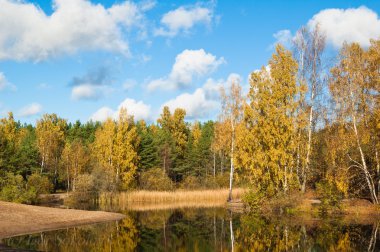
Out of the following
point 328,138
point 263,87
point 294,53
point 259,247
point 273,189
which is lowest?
point 259,247

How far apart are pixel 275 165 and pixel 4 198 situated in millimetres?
29938

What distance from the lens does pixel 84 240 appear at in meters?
23.3

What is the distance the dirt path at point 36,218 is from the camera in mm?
26483

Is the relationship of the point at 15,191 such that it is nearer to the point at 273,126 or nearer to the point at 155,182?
the point at 155,182

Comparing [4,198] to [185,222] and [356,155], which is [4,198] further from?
[356,155]

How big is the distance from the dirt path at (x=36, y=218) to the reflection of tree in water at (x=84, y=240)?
5.63 ft

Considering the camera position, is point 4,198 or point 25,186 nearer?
point 4,198

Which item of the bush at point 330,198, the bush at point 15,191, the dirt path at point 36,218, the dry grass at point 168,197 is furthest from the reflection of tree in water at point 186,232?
the bush at point 15,191

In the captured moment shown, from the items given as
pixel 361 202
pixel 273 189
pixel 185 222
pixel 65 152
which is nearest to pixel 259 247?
pixel 185 222

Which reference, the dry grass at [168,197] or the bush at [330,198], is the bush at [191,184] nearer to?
the dry grass at [168,197]

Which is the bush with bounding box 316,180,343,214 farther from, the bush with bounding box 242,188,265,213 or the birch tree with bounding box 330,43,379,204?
the bush with bounding box 242,188,265,213

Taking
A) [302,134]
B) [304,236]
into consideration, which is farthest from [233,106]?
[304,236]

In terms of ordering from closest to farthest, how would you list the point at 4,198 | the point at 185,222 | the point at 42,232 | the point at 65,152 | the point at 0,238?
the point at 0,238 → the point at 42,232 → the point at 185,222 → the point at 4,198 → the point at 65,152

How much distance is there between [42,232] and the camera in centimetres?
2634
